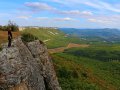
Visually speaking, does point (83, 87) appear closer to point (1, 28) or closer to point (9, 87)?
point (1, 28)

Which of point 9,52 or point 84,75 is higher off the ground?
point 9,52

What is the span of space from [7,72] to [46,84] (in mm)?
7657

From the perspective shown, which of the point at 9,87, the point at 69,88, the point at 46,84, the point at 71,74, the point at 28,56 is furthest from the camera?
the point at 71,74

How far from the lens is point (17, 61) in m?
19.9

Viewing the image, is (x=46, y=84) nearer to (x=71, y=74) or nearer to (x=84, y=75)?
(x=71, y=74)

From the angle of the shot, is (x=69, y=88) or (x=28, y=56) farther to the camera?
(x=69, y=88)

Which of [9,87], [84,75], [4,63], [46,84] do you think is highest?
[4,63]

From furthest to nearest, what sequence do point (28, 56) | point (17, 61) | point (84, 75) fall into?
point (84, 75) → point (28, 56) → point (17, 61)

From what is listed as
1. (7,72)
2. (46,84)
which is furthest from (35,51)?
(7,72)

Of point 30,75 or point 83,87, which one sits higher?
point 30,75

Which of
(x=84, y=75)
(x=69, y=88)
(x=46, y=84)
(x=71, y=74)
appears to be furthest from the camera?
(x=84, y=75)

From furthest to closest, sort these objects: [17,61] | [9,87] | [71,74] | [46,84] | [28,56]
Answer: [71,74], [46,84], [28,56], [17,61], [9,87]

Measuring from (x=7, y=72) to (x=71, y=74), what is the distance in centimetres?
3582

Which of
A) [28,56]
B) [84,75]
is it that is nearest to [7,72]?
[28,56]
